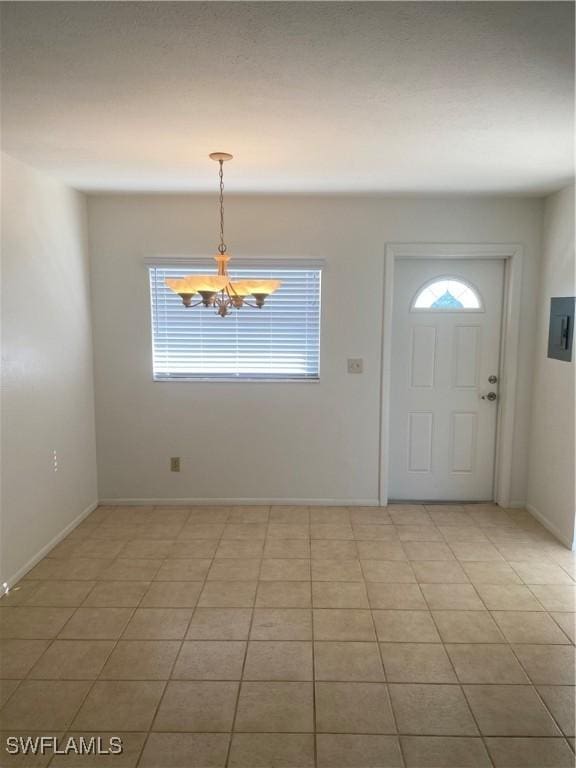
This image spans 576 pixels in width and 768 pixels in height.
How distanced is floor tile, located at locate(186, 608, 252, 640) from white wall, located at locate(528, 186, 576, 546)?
2283 mm

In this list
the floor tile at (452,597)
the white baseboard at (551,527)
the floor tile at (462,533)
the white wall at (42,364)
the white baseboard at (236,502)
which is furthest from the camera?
the white baseboard at (236,502)

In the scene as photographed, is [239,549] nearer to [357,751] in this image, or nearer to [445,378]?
[357,751]

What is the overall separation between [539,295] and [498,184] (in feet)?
3.22

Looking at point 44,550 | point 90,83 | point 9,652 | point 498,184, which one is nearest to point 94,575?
point 44,550

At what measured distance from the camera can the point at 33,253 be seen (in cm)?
314

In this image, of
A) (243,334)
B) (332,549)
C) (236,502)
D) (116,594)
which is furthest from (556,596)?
(243,334)

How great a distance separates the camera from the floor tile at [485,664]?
2195 mm

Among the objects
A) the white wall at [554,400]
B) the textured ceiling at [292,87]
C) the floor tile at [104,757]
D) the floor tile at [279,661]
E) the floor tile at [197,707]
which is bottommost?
the floor tile at [104,757]

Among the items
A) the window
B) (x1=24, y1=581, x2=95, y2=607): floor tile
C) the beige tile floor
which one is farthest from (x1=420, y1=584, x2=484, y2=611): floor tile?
(x1=24, y1=581, x2=95, y2=607): floor tile

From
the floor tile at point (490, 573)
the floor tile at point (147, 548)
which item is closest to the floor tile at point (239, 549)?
the floor tile at point (147, 548)

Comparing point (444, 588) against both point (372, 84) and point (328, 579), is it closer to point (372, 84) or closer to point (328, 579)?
point (328, 579)

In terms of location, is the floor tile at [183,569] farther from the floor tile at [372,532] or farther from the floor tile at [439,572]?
the floor tile at [439,572]

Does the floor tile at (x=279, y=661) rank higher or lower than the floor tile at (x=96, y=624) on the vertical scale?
higher

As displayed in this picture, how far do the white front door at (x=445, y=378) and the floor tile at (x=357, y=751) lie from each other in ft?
8.17
